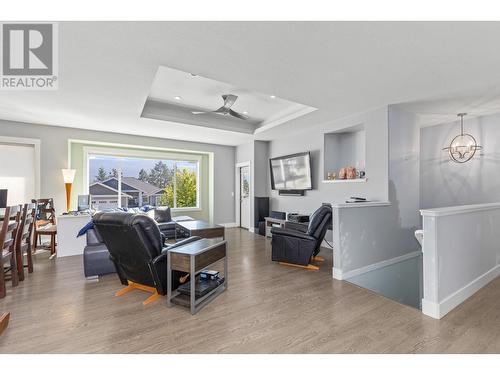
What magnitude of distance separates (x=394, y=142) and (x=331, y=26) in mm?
2807

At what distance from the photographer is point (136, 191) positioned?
7035 millimetres

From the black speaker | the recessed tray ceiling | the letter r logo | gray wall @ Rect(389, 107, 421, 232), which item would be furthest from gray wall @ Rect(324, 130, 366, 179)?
the letter r logo

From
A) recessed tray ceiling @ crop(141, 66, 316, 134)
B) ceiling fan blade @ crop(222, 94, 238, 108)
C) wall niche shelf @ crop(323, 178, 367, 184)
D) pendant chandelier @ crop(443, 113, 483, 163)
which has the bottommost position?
wall niche shelf @ crop(323, 178, 367, 184)

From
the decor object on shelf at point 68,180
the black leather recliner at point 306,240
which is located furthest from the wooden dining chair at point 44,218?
the black leather recliner at point 306,240

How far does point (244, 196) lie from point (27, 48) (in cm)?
596

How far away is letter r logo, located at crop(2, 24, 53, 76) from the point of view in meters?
2.15

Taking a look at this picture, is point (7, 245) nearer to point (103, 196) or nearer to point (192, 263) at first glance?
point (192, 263)

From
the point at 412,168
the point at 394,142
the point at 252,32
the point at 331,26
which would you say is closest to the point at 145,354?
the point at 252,32

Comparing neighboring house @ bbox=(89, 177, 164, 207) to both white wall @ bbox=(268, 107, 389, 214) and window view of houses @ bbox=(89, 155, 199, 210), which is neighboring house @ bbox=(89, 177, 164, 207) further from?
white wall @ bbox=(268, 107, 389, 214)

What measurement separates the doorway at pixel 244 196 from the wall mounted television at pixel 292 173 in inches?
39.7

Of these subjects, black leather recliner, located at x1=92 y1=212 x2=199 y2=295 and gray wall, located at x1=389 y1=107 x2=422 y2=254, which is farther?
gray wall, located at x1=389 y1=107 x2=422 y2=254

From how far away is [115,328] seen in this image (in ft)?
7.06
